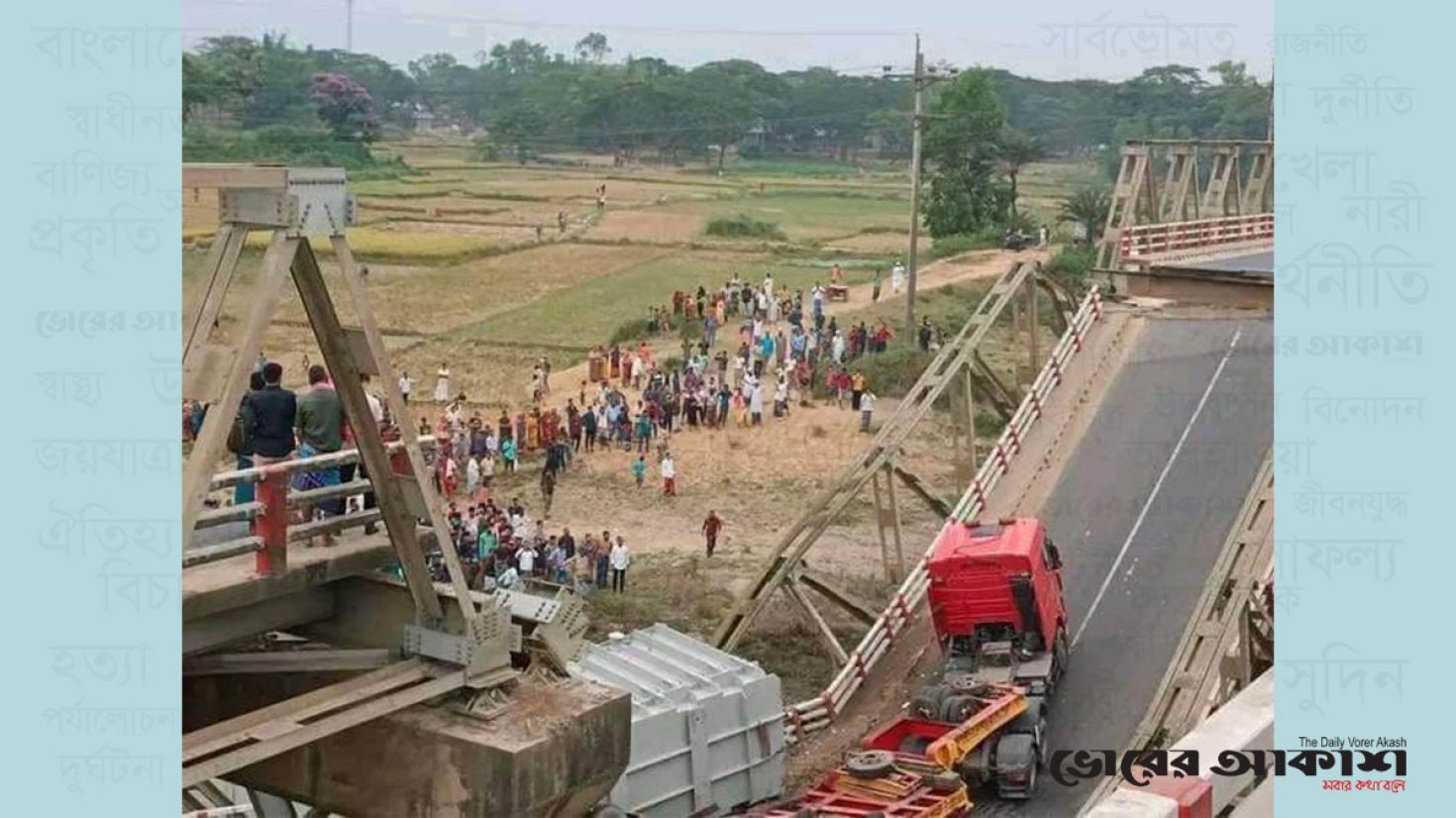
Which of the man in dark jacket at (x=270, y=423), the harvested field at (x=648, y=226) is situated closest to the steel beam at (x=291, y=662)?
the man in dark jacket at (x=270, y=423)

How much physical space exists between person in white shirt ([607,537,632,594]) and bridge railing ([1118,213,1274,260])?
10.0m

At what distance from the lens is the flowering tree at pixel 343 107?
94.1 meters

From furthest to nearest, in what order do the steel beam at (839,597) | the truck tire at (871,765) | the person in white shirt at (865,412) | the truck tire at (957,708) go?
the person in white shirt at (865,412), the steel beam at (839,597), the truck tire at (957,708), the truck tire at (871,765)

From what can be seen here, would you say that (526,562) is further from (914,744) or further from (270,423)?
(270,423)

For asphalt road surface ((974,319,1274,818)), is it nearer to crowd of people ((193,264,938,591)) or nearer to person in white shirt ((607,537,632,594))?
person in white shirt ((607,537,632,594))

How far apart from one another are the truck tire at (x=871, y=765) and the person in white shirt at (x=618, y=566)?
32.0 feet

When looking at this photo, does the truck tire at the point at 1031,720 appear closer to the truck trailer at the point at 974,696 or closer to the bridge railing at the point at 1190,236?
the truck trailer at the point at 974,696

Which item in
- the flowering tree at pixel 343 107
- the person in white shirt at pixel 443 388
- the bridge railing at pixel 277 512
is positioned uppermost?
the flowering tree at pixel 343 107

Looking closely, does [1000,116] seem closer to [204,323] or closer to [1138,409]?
[1138,409]

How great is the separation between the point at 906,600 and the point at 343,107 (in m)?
78.2

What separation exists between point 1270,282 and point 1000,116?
44.7 meters

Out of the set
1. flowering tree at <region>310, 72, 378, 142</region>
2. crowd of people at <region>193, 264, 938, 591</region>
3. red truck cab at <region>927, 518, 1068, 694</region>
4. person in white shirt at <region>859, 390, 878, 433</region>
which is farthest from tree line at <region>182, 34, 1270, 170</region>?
red truck cab at <region>927, 518, 1068, 694</region>

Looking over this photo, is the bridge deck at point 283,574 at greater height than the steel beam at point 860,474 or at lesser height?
greater

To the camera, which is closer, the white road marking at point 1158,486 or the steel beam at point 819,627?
the white road marking at point 1158,486
